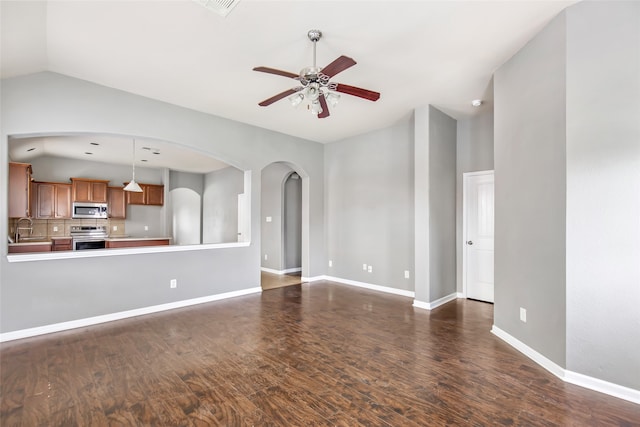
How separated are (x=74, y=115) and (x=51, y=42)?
952mm

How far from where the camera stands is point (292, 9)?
2322 millimetres

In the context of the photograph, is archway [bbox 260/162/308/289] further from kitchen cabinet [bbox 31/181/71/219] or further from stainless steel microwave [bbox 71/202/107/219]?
kitchen cabinet [bbox 31/181/71/219]

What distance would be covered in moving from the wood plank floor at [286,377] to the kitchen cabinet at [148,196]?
531 cm

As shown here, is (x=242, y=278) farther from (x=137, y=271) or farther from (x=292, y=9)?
(x=292, y=9)

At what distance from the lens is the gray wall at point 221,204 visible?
26.4 ft

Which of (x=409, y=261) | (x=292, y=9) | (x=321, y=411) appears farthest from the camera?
(x=409, y=261)

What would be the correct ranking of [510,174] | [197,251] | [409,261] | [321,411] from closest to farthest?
[321,411], [510,174], [197,251], [409,261]

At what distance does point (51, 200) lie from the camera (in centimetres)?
668

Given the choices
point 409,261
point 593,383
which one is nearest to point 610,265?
point 593,383

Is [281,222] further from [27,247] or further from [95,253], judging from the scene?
[27,247]

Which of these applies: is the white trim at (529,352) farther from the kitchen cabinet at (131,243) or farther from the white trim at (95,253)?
the kitchen cabinet at (131,243)

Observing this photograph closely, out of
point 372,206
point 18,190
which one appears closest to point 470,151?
point 372,206

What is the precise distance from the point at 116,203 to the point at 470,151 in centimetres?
850

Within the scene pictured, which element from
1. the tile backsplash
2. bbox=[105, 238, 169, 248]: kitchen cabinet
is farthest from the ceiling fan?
the tile backsplash
